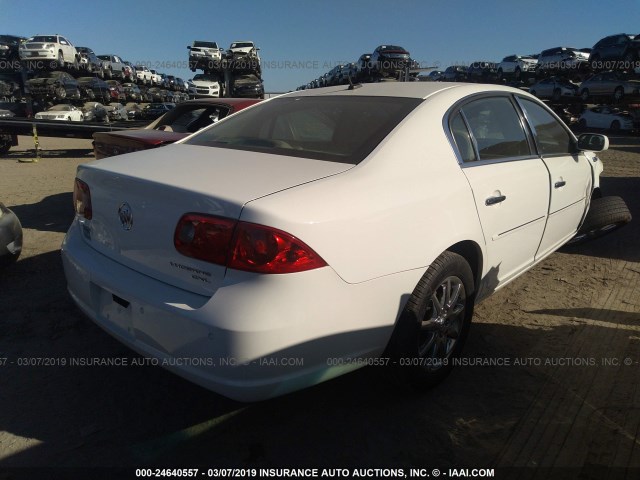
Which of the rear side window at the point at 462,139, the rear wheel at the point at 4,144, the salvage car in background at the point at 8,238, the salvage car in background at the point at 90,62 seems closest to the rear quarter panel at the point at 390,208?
the rear side window at the point at 462,139

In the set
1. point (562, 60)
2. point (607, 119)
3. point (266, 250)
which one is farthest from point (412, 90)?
point (562, 60)

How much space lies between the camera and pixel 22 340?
9.91 ft

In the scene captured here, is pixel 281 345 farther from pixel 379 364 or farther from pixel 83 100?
pixel 83 100

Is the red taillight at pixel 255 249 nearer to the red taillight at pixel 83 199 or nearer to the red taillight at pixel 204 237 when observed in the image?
the red taillight at pixel 204 237

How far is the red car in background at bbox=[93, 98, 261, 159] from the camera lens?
495 centimetres

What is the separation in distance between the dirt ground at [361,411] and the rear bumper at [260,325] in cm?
42

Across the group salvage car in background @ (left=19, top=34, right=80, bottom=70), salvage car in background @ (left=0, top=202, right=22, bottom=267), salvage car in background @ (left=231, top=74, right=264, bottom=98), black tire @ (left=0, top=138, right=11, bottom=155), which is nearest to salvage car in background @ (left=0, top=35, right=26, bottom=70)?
salvage car in background @ (left=19, top=34, right=80, bottom=70)

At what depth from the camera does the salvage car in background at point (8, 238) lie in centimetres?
385

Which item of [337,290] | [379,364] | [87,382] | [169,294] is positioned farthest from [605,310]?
[87,382]

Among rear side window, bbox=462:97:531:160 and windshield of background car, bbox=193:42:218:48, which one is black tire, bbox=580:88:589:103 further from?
rear side window, bbox=462:97:531:160

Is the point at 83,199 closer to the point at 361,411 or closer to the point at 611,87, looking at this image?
the point at 361,411

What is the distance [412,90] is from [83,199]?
1.96 metres

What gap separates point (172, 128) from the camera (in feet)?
20.0

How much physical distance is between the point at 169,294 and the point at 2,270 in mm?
2776
